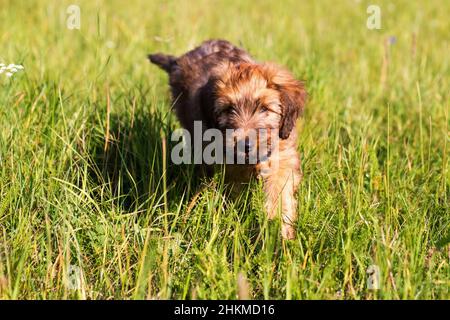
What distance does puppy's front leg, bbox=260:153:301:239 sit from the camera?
3314 mm

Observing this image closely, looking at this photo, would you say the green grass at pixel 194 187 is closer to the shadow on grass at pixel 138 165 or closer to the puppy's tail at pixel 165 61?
the shadow on grass at pixel 138 165

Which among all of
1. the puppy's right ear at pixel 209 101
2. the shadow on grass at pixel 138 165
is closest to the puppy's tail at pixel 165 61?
the shadow on grass at pixel 138 165

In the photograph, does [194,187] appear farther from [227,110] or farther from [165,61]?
[165,61]

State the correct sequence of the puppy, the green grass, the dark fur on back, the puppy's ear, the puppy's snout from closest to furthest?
the green grass
the puppy's snout
the puppy
the puppy's ear
the dark fur on back

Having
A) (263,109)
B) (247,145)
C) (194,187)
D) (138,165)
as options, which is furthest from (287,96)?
(138,165)

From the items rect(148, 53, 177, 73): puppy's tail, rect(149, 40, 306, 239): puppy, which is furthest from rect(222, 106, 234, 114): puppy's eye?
rect(148, 53, 177, 73): puppy's tail

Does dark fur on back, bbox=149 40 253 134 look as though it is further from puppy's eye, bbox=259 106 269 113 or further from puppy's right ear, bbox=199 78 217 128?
puppy's eye, bbox=259 106 269 113

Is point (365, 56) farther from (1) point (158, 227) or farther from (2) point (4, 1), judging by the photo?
(2) point (4, 1)

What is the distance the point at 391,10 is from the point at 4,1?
4.14 m

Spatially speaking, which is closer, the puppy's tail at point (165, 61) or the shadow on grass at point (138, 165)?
the shadow on grass at point (138, 165)

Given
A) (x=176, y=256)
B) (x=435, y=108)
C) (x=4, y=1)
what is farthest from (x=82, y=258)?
(x=4, y=1)

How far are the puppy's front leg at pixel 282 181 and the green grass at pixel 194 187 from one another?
10 cm

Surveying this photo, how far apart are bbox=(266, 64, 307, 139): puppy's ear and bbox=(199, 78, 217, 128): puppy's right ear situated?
0.31 meters

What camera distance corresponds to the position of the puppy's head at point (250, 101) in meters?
3.30
